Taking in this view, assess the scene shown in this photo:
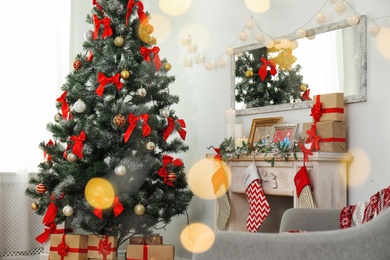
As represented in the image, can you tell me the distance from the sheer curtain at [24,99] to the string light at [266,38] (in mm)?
1099

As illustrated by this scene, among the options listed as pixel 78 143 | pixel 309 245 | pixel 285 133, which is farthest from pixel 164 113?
pixel 309 245

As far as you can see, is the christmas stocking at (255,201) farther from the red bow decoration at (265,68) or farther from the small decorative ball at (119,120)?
the small decorative ball at (119,120)

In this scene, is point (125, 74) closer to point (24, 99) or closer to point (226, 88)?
point (226, 88)

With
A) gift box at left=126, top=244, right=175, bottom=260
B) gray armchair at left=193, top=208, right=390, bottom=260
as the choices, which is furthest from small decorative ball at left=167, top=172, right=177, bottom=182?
gray armchair at left=193, top=208, right=390, bottom=260

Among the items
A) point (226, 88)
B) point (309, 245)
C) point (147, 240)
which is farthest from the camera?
point (226, 88)

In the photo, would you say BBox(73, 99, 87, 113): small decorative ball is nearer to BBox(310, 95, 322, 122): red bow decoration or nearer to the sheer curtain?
the sheer curtain

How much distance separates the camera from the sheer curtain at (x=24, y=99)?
4.45 m

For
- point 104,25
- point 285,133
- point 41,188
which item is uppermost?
point 104,25

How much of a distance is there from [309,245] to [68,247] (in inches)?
106

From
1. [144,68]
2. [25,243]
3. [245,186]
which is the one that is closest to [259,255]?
[245,186]

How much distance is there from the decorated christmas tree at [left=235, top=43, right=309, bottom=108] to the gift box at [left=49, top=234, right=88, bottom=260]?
1591 mm

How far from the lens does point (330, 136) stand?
134 inches

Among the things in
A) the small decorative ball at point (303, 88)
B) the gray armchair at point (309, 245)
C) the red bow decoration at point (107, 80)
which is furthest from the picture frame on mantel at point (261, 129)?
the gray armchair at point (309, 245)

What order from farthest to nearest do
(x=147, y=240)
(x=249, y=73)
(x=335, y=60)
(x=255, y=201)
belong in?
1. (x=249, y=73)
2. (x=147, y=240)
3. (x=255, y=201)
4. (x=335, y=60)
